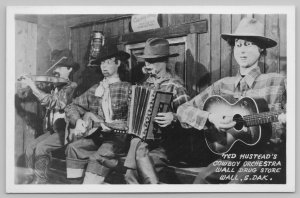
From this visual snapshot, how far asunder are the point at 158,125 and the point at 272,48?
65cm

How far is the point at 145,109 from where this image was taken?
2.53 meters

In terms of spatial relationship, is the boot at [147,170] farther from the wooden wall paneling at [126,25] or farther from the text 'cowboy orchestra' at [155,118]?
the wooden wall paneling at [126,25]

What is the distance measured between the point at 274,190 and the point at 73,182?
0.96 m

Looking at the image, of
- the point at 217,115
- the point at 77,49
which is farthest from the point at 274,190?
the point at 77,49

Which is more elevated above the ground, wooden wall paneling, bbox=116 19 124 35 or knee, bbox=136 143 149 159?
wooden wall paneling, bbox=116 19 124 35

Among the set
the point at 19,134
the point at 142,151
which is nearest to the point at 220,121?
the point at 142,151

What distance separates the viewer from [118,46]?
8.41 feet

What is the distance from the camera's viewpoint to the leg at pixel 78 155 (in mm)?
2564

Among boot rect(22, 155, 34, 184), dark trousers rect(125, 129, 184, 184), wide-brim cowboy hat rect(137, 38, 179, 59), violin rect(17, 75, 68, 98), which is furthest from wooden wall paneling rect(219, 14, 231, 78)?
boot rect(22, 155, 34, 184)

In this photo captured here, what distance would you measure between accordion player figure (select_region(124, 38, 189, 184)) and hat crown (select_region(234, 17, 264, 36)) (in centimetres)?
34

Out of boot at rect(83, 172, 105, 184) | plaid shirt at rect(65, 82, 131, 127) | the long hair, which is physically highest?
the long hair

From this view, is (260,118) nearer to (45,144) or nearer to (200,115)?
(200,115)

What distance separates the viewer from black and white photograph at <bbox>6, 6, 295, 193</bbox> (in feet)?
8.25

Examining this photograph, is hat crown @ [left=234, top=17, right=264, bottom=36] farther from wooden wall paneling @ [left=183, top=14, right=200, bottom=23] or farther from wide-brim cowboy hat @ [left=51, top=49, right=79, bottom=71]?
wide-brim cowboy hat @ [left=51, top=49, right=79, bottom=71]
